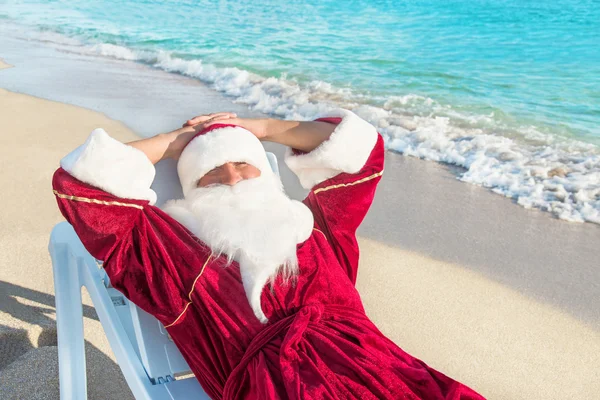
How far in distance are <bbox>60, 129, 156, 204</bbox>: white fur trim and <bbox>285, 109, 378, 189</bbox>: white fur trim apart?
25.6 inches

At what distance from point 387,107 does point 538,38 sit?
534cm

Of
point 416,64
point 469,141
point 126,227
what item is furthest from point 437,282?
point 416,64

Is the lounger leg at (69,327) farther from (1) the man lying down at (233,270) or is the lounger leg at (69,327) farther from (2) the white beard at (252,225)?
(2) the white beard at (252,225)

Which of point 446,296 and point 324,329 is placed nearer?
point 324,329

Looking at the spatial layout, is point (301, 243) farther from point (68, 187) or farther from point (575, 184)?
point (575, 184)

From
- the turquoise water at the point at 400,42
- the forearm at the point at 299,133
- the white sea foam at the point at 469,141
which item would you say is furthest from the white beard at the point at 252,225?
the turquoise water at the point at 400,42

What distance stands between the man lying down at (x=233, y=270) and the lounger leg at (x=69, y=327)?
Answer: 0.39 meters

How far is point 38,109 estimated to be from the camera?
6.16 meters

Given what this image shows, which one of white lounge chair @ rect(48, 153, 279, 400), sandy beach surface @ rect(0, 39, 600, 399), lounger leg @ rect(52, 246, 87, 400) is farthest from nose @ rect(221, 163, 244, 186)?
lounger leg @ rect(52, 246, 87, 400)

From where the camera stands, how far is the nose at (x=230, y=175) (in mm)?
2377

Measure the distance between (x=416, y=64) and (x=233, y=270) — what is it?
7993 mm

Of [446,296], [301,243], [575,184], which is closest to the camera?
[301,243]

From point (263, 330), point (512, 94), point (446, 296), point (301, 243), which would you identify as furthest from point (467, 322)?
point (512, 94)

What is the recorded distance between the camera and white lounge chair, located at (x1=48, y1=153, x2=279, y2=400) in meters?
2.14
